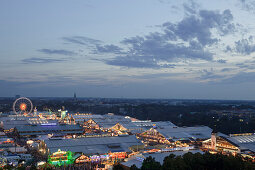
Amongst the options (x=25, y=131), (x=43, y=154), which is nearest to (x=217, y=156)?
(x=43, y=154)

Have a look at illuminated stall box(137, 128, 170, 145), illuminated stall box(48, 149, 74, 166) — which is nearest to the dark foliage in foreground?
illuminated stall box(48, 149, 74, 166)

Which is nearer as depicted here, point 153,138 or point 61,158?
point 61,158

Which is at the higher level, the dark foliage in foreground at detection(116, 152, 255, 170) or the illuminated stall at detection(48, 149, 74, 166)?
the dark foliage in foreground at detection(116, 152, 255, 170)

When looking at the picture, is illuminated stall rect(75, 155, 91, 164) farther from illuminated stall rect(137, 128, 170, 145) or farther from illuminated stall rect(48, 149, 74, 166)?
illuminated stall rect(137, 128, 170, 145)

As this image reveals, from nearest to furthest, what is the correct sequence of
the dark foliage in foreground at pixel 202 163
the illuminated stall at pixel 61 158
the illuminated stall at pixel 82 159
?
the dark foliage in foreground at pixel 202 163, the illuminated stall at pixel 61 158, the illuminated stall at pixel 82 159

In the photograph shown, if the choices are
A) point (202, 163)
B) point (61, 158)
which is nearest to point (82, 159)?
point (61, 158)

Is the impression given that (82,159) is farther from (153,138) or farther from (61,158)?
(153,138)

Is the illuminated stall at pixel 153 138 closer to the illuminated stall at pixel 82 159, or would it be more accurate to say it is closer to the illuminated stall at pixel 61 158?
the illuminated stall at pixel 82 159

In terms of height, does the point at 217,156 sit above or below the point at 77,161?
above

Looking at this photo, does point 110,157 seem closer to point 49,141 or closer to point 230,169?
point 49,141

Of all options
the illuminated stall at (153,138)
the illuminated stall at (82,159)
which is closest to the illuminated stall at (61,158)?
the illuminated stall at (82,159)

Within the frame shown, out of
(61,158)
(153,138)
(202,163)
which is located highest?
(202,163)
